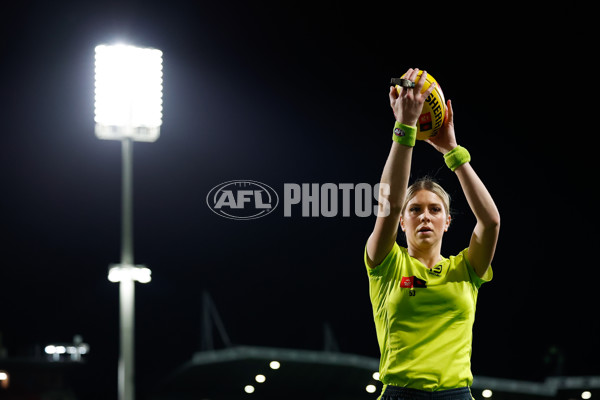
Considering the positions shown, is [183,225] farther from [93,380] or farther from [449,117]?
[449,117]

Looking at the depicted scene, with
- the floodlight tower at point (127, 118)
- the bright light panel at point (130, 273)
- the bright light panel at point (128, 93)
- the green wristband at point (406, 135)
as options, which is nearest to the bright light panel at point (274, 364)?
the floodlight tower at point (127, 118)

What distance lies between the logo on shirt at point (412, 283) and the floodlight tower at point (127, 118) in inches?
249

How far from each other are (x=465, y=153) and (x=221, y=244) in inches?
1096

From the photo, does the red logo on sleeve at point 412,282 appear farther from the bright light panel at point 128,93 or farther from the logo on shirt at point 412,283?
the bright light panel at point 128,93

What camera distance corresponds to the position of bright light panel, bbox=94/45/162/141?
1066 centimetres

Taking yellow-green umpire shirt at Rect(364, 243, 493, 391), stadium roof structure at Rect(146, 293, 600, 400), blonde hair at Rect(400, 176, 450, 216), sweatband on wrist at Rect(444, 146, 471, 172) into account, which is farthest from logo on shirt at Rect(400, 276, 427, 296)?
stadium roof structure at Rect(146, 293, 600, 400)

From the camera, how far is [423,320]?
9.66ft

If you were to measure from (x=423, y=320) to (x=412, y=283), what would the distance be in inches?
5.7

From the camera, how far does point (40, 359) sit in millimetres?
34750

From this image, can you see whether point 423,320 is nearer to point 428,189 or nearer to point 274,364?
point 428,189

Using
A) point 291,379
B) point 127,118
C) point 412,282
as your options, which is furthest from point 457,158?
point 291,379

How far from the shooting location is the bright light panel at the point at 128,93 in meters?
10.7

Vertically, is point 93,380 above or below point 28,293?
below

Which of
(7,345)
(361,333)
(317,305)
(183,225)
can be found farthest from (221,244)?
(7,345)
